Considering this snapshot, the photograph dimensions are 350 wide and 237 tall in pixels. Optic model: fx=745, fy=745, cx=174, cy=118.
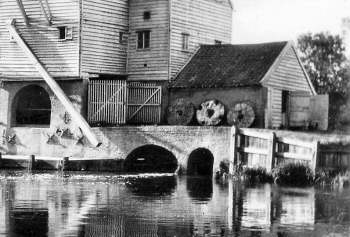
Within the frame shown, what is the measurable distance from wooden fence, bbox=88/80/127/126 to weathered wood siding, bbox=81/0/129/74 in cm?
114

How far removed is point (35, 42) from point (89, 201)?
20229 millimetres

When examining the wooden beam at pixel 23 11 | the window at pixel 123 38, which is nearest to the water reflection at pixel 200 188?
the window at pixel 123 38

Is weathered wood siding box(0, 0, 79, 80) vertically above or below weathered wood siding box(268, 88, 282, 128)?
above

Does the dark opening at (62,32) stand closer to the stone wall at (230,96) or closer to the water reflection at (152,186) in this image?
the stone wall at (230,96)

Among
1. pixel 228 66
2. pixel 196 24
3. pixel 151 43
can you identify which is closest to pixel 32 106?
pixel 151 43

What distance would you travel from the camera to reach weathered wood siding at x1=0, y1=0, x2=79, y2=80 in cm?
3959

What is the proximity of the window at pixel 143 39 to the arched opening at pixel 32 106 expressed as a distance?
6.05 meters

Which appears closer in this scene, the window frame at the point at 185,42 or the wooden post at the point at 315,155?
the wooden post at the point at 315,155

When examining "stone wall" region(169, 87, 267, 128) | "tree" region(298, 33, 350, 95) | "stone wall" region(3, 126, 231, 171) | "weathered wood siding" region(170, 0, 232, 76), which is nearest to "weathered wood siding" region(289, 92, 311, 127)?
"stone wall" region(169, 87, 267, 128)

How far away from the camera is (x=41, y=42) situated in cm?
4050

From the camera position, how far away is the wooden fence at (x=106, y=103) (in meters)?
39.4

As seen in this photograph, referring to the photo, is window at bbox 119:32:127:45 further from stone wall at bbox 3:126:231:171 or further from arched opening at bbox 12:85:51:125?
stone wall at bbox 3:126:231:171

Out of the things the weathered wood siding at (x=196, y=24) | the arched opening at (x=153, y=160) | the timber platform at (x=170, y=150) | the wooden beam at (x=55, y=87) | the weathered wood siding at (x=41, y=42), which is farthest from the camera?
the weathered wood siding at (x=196, y=24)

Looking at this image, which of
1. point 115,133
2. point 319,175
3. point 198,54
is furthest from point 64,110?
point 319,175
